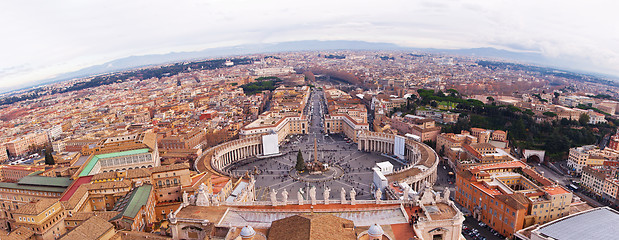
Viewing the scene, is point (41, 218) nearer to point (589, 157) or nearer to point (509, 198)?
point (509, 198)

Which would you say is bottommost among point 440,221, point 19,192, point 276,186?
point 276,186

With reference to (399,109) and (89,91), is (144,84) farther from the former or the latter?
(399,109)

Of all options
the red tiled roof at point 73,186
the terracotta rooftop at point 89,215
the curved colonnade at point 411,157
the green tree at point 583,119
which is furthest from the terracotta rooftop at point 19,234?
the green tree at point 583,119

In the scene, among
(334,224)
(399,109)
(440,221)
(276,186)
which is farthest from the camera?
(399,109)

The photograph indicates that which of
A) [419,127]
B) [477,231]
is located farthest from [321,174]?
[419,127]

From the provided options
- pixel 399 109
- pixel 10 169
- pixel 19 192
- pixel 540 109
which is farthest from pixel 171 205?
pixel 540 109

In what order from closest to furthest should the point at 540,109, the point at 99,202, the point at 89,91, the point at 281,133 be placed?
the point at 99,202
the point at 281,133
the point at 540,109
the point at 89,91
